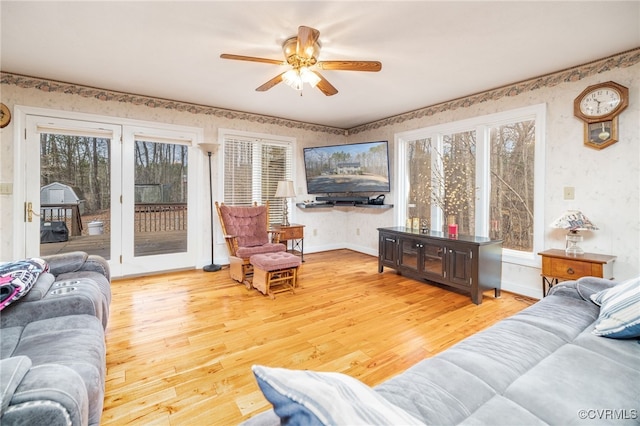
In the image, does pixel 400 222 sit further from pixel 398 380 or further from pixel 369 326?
pixel 398 380

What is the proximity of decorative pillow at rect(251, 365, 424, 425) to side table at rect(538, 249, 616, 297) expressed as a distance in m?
2.98

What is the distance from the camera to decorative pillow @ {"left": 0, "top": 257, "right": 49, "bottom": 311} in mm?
1551

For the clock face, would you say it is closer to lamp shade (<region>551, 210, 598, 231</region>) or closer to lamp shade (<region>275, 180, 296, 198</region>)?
lamp shade (<region>551, 210, 598, 231</region>)

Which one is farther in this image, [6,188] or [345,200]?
[345,200]

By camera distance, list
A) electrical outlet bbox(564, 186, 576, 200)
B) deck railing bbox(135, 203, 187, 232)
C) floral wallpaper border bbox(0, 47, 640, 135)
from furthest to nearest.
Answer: deck railing bbox(135, 203, 187, 232) → electrical outlet bbox(564, 186, 576, 200) → floral wallpaper border bbox(0, 47, 640, 135)

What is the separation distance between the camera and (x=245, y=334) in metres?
2.47

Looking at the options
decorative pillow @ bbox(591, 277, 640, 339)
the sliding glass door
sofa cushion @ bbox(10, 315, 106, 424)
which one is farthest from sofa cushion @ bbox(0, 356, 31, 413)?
the sliding glass door

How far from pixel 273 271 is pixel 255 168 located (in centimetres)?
227

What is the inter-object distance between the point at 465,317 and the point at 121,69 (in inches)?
168

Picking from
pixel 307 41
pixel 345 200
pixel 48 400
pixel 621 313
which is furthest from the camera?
pixel 345 200

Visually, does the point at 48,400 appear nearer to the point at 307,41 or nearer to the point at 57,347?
the point at 57,347

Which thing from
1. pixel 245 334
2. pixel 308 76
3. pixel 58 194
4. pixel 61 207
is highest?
pixel 308 76

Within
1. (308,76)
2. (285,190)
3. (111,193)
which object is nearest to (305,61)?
(308,76)

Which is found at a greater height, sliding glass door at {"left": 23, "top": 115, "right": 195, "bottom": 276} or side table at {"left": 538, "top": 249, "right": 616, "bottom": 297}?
sliding glass door at {"left": 23, "top": 115, "right": 195, "bottom": 276}
